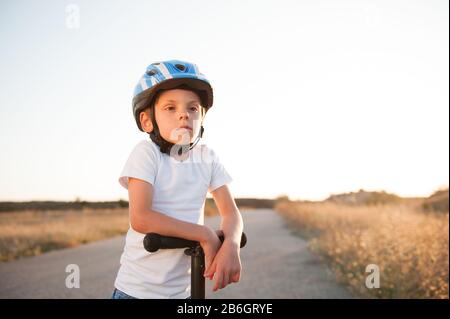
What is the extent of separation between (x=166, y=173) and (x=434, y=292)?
4.92 m

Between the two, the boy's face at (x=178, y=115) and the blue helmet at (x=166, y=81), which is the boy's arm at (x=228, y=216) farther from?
the blue helmet at (x=166, y=81)

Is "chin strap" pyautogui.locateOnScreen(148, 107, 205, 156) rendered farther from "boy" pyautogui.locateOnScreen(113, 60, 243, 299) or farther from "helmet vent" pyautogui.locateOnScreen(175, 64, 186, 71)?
"helmet vent" pyautogui.locateOnScreen(175, 64, 186, 71)

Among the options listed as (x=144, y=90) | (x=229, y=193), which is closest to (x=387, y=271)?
(x=229, y=193)

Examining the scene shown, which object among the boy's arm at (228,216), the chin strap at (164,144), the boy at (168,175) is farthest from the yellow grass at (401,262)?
the chin strap at (164,144)

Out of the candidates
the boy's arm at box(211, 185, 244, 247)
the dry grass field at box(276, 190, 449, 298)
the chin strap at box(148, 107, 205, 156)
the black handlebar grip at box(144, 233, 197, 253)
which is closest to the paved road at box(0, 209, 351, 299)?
the dry grass field at box(276, 190, 449, 298)

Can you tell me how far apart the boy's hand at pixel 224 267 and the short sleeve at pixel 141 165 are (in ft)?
1.48

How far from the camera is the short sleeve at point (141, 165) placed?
2076 millimetres

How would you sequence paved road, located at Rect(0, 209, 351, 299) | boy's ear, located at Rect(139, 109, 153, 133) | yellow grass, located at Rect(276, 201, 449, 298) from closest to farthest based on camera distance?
boy's ear, located at Rect(139, 109, 153, 133)
yellow grass, located at Rect(276, 201, 449, 298)
paved road, located at Rect(0, 209, 351, 299)

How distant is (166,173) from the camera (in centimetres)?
218

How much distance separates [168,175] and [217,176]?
0.94 ft

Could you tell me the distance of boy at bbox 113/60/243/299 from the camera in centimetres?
213

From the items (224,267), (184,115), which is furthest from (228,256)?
(184,115)

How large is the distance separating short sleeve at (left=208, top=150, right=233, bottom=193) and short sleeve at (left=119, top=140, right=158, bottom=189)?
329 mm
